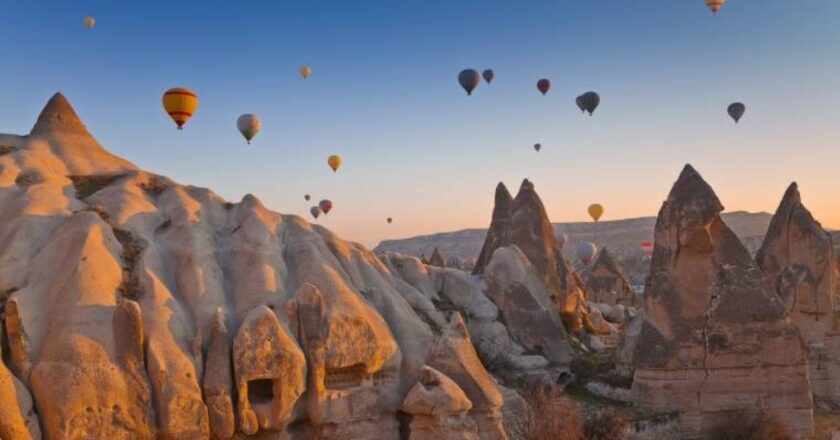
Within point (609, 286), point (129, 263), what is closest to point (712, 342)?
point (129, 263)

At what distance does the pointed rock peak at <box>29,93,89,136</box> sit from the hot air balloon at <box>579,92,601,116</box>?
66.9 ft

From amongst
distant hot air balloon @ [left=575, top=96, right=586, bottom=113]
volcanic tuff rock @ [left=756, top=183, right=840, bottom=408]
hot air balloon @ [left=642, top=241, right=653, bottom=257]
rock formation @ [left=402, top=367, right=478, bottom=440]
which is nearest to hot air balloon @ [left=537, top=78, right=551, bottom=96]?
distant hot air balloon @ [left=575, top=96, right=586, bottom=113]

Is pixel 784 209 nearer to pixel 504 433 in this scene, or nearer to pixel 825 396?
pixel 825 396

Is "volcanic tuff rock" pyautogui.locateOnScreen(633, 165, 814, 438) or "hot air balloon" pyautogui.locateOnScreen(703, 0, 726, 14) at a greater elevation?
"hot air balloon" pyautogui.locateOnScreen(703, 0, 726, 14)

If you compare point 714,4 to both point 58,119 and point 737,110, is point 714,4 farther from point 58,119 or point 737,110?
point 58,119

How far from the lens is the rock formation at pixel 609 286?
4544cm

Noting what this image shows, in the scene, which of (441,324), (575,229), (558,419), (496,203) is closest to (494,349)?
(441,324)

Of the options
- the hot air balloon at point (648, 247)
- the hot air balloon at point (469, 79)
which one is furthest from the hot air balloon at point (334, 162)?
the hot air balloon at point (648, 247)

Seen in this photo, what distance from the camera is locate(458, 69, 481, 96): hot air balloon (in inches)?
1387

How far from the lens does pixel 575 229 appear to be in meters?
163

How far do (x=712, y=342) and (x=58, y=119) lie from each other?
17200 mm

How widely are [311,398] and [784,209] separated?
63.1 ft

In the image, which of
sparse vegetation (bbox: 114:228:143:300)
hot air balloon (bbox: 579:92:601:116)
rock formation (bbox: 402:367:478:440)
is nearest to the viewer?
sparse vegetation (bbox: 114:228:143:300)

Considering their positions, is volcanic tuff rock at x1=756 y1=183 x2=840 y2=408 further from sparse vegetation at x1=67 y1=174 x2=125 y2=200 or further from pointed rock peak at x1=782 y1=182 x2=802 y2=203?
sparse vegetation at x1=67 y1=174 x2=125 y2=200
